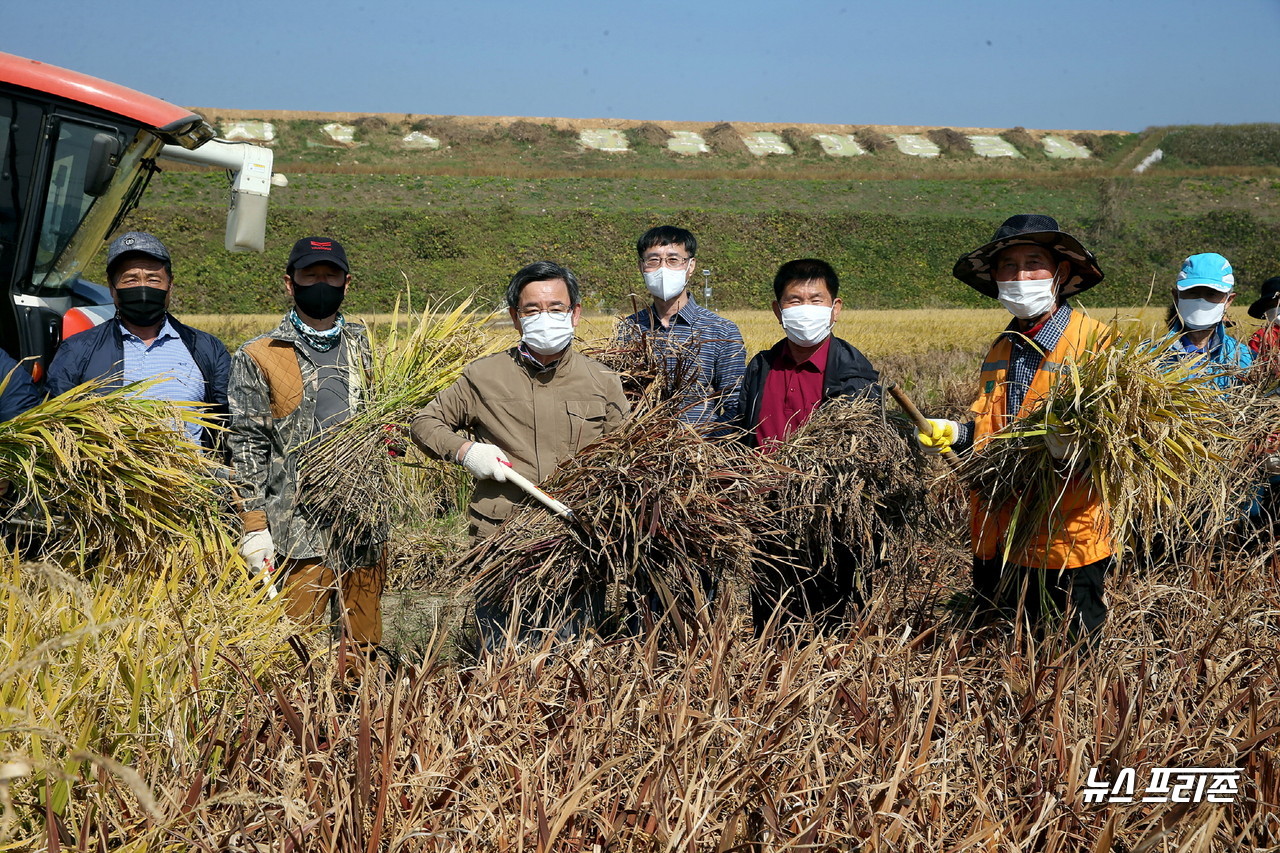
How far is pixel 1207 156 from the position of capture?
56.8 meters

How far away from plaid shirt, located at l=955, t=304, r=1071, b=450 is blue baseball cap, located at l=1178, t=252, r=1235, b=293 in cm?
146

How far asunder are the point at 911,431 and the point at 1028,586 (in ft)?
2.01

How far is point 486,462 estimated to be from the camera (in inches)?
106

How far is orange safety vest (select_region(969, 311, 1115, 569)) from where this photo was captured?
9.46 ft

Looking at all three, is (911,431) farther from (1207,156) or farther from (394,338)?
(1207,156)

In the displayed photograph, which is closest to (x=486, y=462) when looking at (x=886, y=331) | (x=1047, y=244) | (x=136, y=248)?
(x=136, y=248)

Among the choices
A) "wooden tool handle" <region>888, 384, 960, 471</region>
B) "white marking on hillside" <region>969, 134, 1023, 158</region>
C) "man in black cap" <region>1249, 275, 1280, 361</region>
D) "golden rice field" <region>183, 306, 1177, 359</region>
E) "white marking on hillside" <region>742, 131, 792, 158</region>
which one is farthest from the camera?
"white marking on hillside" <region>969, 134, 1023, 158</region>

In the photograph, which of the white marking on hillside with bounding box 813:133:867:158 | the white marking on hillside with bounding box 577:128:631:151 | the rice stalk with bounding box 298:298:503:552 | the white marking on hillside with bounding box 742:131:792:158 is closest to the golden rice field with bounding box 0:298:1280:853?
the rice stalk with bounding box 298:298:503:552

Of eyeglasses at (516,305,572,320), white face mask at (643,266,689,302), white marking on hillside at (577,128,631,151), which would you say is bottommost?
eyeglasses at (516,305,572,320)

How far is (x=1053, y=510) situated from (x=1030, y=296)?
692mm

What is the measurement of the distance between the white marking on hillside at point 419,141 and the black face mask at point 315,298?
5181cm

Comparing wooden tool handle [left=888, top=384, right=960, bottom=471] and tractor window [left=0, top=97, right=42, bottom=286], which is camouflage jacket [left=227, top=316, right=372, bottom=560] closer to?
wooden tool handle [left=888, top=384, right=960, bottom=471]

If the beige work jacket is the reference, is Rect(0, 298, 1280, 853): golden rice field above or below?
below

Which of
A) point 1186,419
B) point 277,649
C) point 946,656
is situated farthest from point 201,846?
point 1186,419
